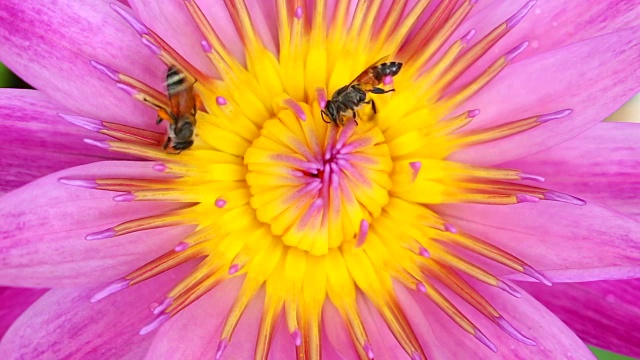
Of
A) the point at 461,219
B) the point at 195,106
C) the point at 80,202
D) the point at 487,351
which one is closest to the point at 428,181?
the point at 461,219

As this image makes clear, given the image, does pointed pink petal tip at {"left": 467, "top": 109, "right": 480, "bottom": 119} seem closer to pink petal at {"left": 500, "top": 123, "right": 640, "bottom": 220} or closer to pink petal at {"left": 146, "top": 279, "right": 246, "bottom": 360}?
pink petal at {"left": 500, "top": 123, "right": 640, "bottom": 220}

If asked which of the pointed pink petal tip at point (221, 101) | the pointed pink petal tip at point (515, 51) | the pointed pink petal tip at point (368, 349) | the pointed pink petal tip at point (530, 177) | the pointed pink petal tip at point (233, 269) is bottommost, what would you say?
the pointed pink petal tip at point (368, 349)

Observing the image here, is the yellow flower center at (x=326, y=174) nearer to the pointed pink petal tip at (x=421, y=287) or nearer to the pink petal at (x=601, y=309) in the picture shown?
the pointed pink petal tip at (x=421, y=287)

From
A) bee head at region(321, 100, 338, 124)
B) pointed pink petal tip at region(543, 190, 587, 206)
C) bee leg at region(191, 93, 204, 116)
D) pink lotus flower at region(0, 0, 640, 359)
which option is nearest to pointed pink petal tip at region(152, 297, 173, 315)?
pink lotus flower at region(0, 0, 640, 359)

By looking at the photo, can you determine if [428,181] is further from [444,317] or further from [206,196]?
[206,196]

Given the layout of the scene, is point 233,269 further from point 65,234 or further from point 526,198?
point 526,198

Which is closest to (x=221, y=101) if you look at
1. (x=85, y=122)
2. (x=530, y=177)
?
(x=85, y=122)

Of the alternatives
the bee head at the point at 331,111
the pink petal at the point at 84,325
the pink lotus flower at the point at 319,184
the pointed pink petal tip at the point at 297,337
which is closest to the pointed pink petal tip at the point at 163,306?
the pink lotus flower at the point at 319,184
